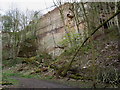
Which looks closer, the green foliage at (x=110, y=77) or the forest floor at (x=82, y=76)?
the green foliage at (x=110, y=77)

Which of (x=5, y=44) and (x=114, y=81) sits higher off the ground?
(x=5, y=44)

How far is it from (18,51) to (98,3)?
→ 54.2 feet

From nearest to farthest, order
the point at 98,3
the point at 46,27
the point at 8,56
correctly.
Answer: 1. the point at 98,3
2. the point at 8,56
3. the point at 46,27

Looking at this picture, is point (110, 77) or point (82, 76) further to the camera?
point (82, 76)

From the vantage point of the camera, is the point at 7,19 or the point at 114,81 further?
the point at 7,19

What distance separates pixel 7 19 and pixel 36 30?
862 cm

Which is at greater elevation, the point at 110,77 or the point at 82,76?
the point at 110,77

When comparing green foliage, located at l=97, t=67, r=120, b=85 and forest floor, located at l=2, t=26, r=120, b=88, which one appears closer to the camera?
green foliage, located at l=97, t=67, r=120, b=85

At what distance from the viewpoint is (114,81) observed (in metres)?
6.30

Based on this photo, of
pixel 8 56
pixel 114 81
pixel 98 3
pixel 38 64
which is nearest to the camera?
pixel 114 81

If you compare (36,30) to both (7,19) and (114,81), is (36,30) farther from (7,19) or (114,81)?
(114,81)

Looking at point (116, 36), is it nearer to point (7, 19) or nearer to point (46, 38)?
point (46, 38)

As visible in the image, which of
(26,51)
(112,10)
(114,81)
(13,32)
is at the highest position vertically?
(112,10)

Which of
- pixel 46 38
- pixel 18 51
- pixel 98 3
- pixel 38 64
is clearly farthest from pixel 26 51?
pixel 98 3
